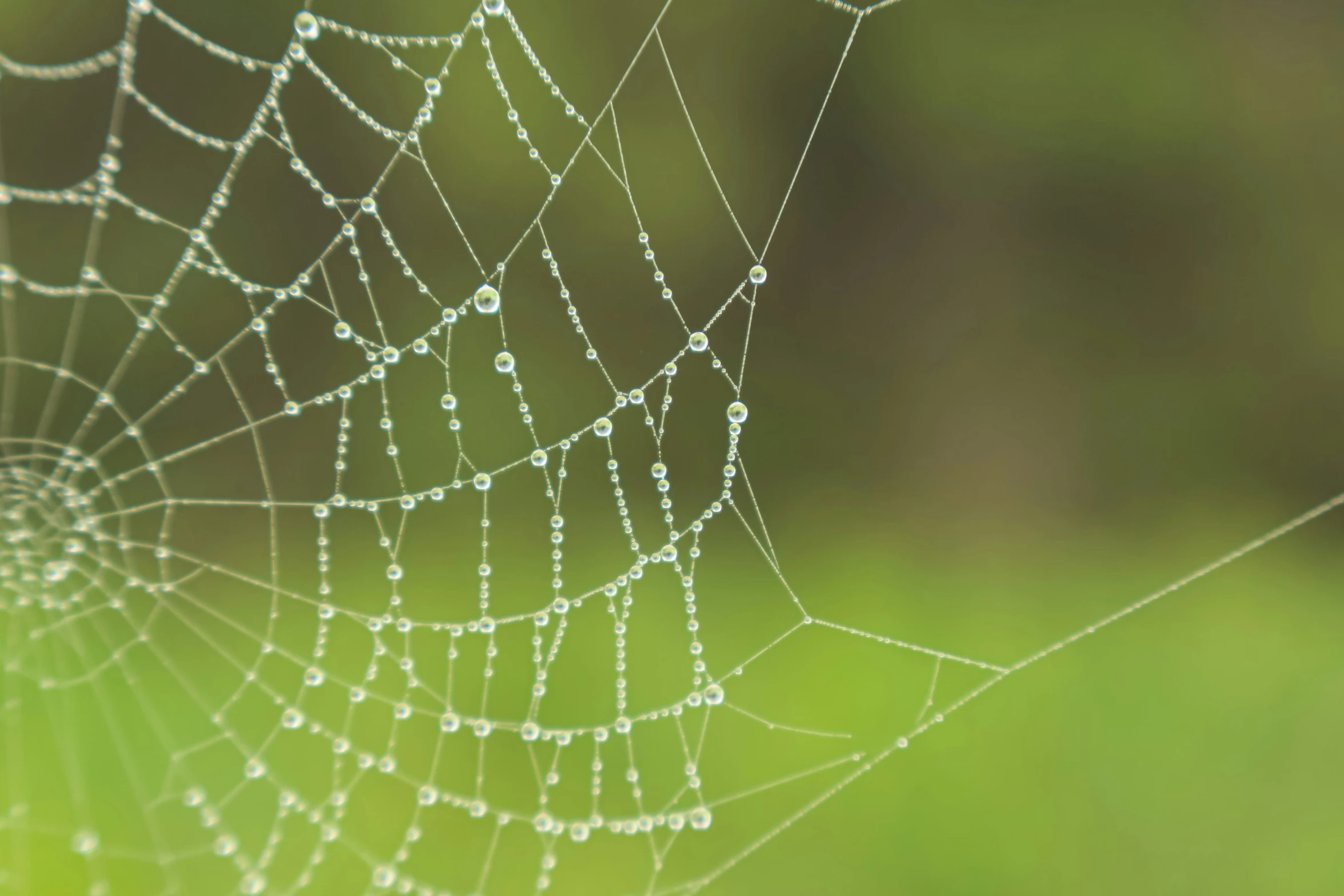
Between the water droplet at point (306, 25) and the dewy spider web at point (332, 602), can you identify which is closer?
the water droplet at point (306, 25)

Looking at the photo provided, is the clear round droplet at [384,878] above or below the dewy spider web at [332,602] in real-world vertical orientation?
below

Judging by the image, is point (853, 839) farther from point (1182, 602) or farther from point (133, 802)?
point (133, 802)

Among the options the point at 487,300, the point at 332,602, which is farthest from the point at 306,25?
the point at 332,602

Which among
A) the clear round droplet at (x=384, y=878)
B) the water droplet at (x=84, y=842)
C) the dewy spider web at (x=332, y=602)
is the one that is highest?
the dewy spider web at (x=332, y=602)

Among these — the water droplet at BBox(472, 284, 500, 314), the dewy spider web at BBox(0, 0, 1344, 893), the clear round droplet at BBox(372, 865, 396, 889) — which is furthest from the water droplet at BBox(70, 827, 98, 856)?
the water droplet at BBox(472, 284, 500, 314)

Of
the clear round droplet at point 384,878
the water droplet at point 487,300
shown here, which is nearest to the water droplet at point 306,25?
the water droplet at point 487,300

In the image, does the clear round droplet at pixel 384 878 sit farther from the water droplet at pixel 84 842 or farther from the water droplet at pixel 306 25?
the water droplet at pixel 306 25

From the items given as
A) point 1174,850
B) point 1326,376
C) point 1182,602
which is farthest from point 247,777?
point 1326,376
